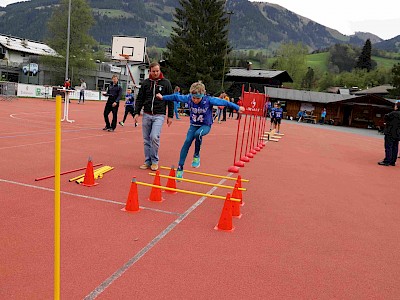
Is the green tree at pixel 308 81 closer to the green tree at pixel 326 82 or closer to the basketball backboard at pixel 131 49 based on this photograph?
the green tree at pixel 326 82

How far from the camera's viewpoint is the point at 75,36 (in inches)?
2238

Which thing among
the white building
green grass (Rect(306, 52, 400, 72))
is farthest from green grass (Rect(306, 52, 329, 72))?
the white building

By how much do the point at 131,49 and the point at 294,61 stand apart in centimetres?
7613

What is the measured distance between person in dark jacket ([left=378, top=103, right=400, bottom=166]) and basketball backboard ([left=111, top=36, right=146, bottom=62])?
1563 centimetres

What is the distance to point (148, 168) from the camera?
26.2 ft

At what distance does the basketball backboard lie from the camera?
75.9ft

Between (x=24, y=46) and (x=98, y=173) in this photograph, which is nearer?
(x=98, y=173)

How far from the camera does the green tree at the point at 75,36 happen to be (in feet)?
180

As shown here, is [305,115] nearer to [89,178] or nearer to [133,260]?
[89,178]

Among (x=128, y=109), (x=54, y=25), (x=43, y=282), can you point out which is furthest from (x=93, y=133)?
(x=54, y=25)

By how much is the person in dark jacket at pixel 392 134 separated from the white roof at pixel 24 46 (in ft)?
179

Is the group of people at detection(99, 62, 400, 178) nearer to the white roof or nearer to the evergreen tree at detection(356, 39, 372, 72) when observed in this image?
the white roof

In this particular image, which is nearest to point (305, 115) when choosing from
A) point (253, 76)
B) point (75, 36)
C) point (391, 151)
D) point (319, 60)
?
point (253, 76)

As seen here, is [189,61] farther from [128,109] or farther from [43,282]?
[43,282]
